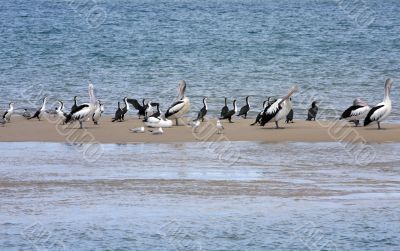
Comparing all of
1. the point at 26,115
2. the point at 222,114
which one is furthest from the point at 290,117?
the point at 26,115

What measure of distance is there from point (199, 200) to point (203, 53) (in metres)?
29.6

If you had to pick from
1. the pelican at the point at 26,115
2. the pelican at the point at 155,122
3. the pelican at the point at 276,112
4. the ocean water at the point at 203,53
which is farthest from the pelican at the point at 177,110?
the pelican at the point at 26,115

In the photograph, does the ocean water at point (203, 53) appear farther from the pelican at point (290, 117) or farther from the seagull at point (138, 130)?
the seagull at point (138, 130)

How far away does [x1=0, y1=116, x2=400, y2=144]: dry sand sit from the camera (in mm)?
17000

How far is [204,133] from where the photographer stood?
1769cm

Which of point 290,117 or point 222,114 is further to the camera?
point 222,114

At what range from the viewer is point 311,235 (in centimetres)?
994

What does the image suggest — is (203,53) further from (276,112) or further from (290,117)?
(276,112)

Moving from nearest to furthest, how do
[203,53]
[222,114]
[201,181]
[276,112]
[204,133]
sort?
[201,181], [204,133], [276,112], [222,114], [203,53]

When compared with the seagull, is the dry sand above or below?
below

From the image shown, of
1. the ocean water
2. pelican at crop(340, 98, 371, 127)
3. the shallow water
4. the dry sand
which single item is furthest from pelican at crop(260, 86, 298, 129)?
the shallow water

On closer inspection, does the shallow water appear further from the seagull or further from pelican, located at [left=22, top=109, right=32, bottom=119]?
pelican, located at [left=22, top=109, right=32, bottom=119]

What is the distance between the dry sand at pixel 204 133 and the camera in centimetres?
1700

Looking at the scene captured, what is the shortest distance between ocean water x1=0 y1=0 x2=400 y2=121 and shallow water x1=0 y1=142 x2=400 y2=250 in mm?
7202
